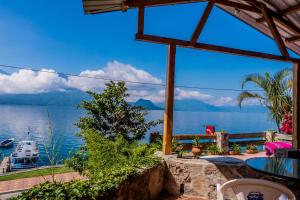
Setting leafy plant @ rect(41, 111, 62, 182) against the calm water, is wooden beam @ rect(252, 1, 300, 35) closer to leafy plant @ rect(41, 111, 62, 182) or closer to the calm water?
the calm water

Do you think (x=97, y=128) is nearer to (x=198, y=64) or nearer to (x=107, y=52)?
(x=198, y=64)

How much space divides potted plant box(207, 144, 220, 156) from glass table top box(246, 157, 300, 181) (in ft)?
14.2

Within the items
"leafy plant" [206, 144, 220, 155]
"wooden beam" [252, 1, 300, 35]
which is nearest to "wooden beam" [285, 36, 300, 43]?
"wooden beam" [252, 1, 300, 35]

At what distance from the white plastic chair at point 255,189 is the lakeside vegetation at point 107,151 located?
1.36m

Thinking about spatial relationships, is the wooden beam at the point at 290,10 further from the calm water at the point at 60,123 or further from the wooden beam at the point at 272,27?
the calm water at the point at 60,123

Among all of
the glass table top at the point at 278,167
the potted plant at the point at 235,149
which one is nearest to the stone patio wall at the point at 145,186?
the glass table top at the point at 278,167

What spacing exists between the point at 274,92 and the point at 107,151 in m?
7.55

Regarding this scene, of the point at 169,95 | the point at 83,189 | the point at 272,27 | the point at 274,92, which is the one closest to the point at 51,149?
Result: the point at 83,189

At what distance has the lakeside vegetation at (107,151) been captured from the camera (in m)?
2.53

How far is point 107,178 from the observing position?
9.71ft

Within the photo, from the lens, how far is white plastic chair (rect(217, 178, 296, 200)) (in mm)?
1775

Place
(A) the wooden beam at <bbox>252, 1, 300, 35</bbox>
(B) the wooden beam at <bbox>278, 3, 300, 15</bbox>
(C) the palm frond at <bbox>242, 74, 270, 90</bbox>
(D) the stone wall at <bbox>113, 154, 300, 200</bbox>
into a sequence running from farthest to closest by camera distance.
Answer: (C) the palm frond at <bbox>242, 74, 270, 90</bbox>
(A) the wooden beam at <bbox>252, 1, 300, 35</bbox>
(B) the wooden beam at <bbox>278, 3, 300, 15</bbox>
(D) the stone wall at <bbox>113, 154, 300, 200</bbox>

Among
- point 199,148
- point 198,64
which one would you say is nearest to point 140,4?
point 199,148

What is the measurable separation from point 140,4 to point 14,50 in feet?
118
